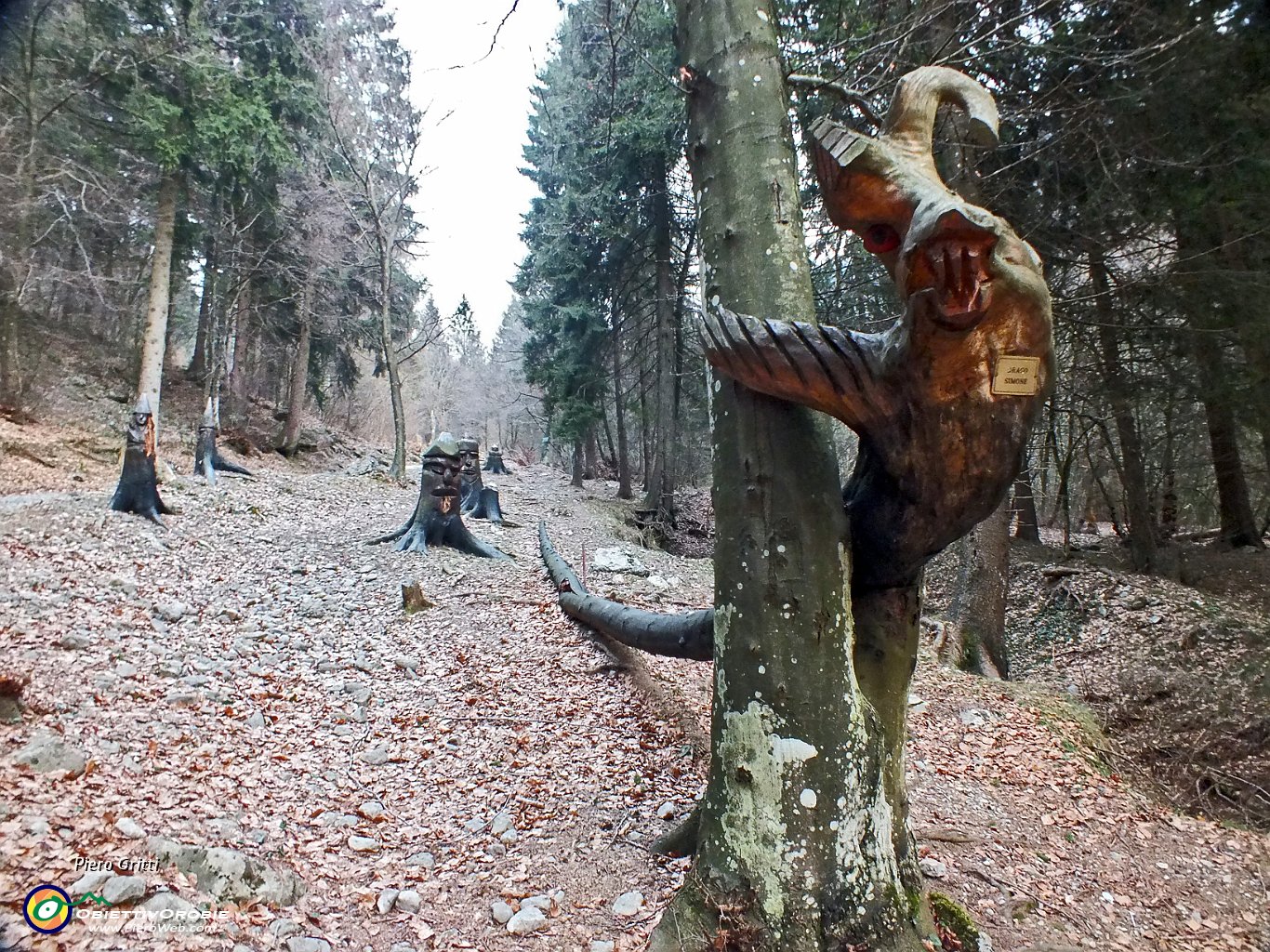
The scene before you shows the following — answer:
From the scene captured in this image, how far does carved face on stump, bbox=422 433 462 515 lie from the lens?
8.93 m

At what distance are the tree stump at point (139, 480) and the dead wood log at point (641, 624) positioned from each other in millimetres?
5800

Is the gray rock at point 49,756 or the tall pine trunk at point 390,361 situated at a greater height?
the tall pine trunk at point 390,361

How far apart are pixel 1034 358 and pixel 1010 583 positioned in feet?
34.8

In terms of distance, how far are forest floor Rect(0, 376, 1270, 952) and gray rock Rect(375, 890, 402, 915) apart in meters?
0.02

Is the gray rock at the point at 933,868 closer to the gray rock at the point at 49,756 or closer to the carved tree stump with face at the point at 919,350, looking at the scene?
the carved tree stump with face at the point at 919,350

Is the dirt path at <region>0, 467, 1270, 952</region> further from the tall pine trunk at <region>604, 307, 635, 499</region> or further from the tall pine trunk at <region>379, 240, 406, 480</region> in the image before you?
the tall pine trunk at <region>604, 307, 635, 499</region>

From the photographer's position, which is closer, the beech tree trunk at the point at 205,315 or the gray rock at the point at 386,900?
the gray rock at the point at 386,900

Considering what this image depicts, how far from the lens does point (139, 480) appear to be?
27.9ft

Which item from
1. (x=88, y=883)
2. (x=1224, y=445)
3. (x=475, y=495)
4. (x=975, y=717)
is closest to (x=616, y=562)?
(x=475, y=495)

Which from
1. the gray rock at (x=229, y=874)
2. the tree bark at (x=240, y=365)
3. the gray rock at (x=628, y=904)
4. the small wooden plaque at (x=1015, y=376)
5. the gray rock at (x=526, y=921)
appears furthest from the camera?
the tree bark at (x=240, y=365)

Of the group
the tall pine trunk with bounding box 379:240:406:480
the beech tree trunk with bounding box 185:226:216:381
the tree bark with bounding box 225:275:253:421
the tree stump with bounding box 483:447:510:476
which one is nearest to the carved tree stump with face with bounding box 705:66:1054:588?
the tall pine trunk with bounding box 379:240:406:480

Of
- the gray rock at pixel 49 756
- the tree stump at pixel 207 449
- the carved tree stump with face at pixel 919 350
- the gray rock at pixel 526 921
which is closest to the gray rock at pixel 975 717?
the carved tree stump with face at pixel 919 350

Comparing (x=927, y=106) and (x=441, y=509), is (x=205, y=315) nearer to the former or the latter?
(x=441, y=509)

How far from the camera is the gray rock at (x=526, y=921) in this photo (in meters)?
2.57
